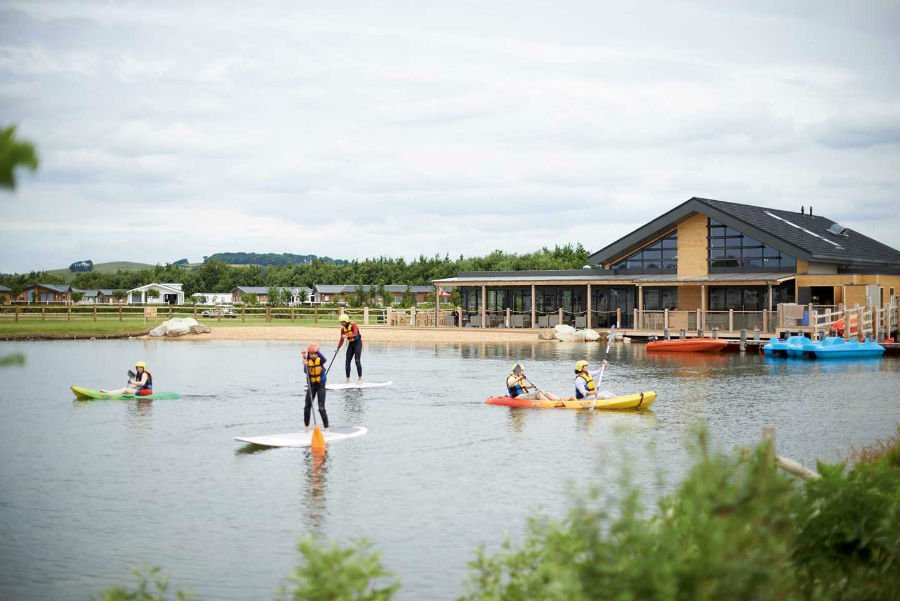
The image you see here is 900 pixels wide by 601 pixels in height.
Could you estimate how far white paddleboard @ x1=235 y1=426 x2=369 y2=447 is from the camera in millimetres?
19000

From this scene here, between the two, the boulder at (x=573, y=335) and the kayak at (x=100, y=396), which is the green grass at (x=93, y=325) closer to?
the boulder at (x=573, y=335)

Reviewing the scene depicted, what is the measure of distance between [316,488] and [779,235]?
4056 centimetres

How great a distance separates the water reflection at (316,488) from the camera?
44.9 feet

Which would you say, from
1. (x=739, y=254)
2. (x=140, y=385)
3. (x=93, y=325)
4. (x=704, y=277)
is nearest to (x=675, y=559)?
(x=140, y=385)

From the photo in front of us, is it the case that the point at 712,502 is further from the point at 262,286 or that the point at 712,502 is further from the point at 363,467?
the point at 262,286

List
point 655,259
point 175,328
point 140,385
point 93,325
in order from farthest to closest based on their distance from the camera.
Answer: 1. point 93,325
2. point 175,328
3. point 655,259
4. point 140,385

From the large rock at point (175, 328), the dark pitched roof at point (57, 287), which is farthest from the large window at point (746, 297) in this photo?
the dark pitched roof at point (57, 287)

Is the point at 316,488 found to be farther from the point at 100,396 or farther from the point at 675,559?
the point at 100,396

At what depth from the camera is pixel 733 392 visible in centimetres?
2856

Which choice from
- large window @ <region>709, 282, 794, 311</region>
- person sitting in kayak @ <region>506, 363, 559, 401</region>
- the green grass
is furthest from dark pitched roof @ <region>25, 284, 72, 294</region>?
person sitting in kayak @ <region>506, 363, 559, 401</region>

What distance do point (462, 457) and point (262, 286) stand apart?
138 metres

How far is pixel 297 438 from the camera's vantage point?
19297 millimetres

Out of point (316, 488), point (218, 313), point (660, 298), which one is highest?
point (660, 298)

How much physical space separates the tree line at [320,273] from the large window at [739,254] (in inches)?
1625
